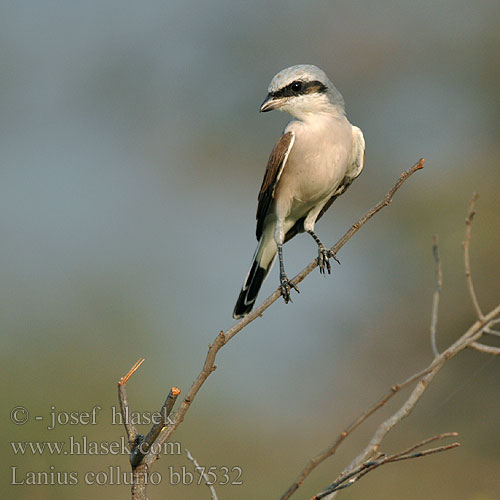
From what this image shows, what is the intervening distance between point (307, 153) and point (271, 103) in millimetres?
294

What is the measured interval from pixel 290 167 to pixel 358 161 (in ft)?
1.22

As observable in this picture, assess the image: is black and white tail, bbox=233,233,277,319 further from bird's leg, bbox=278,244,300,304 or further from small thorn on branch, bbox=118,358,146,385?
small thorn on branch, bbox=118,358,146,385

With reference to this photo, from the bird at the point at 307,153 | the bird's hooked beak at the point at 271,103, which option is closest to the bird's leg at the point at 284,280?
the bird at the point at 307,153

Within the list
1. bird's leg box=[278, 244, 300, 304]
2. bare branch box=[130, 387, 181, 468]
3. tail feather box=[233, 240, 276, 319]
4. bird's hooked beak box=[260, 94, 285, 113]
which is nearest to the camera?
bare branch box=[130, 387, 181, 468]

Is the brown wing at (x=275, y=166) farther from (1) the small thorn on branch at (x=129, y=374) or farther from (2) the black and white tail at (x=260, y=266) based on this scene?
(1) the small thorn on branch at (x=129, y=374)

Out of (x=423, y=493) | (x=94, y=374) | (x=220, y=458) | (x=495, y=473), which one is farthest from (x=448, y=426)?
(x=94, y=374)

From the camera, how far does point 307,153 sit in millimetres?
3391

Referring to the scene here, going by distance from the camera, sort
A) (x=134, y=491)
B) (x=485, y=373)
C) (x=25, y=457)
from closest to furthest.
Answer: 1. (x=134, y=491)
2. (x=25, y=457)
3. (x=485, y=373)

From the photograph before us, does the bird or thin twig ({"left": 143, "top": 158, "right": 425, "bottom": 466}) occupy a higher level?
the bird

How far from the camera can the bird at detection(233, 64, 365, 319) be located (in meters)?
3.37

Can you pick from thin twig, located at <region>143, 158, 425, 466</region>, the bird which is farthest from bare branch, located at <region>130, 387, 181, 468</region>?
the bird

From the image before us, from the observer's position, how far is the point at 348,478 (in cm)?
151

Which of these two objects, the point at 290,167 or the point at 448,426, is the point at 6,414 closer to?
the point at 290,167

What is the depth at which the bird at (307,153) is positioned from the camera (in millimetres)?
3369
